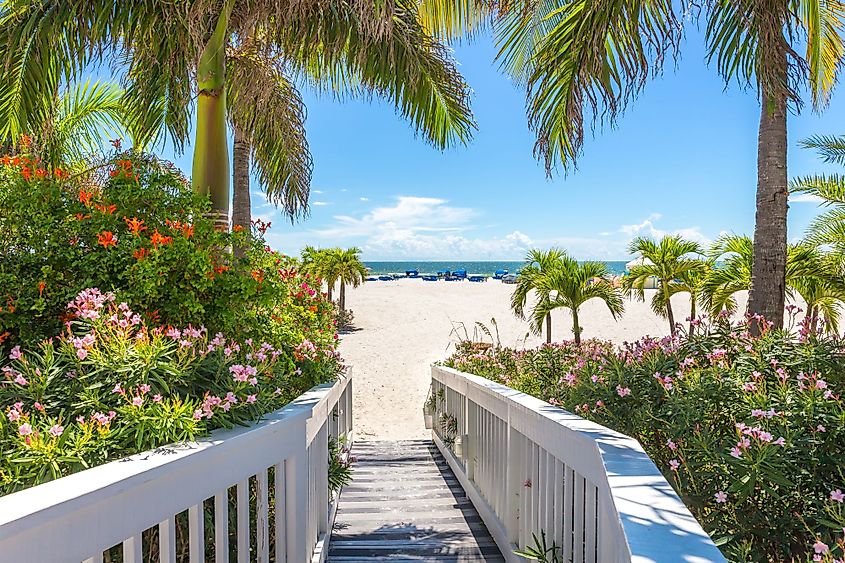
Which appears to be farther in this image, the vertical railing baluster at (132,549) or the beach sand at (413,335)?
the beach sand at (413,335)

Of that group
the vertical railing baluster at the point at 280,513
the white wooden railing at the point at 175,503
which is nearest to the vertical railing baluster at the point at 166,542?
the white wooden railing at the point at 175,503

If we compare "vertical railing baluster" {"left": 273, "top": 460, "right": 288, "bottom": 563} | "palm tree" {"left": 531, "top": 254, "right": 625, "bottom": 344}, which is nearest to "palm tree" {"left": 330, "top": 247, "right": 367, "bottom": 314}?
"palm tree" {"left": 531, "top": 254, "right": 625, "bottom": 344}

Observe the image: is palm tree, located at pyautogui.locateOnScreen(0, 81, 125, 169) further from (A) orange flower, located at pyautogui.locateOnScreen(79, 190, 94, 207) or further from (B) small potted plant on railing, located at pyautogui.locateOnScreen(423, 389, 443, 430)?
(B) small potted plant on railing, located at pyautogui.locateOnScreen(423, 389, 443, 430)

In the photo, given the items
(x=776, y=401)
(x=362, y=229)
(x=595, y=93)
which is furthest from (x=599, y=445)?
(x=362, y=229)

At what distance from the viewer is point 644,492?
4.58ft

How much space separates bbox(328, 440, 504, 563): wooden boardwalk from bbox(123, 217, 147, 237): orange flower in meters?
2.06

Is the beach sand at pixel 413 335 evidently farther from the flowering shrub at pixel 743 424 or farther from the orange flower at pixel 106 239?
the orange flower at pixel 106 239

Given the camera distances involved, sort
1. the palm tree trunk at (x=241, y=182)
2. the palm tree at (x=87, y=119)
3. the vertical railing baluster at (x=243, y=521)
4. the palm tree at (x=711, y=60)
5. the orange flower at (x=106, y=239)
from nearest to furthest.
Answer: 1. the vertical railing baluster at (x=243, y=521)
2. the orange flower at (x=106, y=239)
3. the palm tree at (x=711, y=60)
4. the palm tree trunk at (x=241, y=182)
5. the palm tree at (x=87, y=119)

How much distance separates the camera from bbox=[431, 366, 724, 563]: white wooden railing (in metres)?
1.19

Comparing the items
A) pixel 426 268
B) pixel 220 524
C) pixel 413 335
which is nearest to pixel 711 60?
pixel 220 524

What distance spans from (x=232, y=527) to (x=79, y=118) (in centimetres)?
750

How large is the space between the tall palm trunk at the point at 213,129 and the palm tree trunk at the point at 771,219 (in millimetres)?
3758

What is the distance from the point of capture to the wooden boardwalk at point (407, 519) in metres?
3.43

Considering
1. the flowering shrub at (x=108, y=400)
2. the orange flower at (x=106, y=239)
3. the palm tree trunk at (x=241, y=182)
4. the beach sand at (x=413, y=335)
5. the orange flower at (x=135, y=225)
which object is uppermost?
the palm tree trunk at (x=241, y=182)
